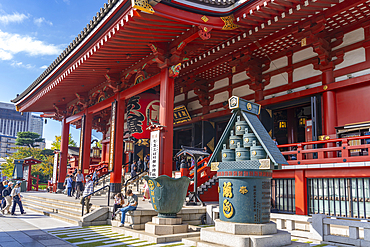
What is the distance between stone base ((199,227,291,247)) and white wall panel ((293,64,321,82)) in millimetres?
7020

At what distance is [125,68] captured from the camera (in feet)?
42.9

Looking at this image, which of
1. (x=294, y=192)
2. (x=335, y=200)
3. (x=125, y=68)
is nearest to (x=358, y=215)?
(x=335, y=200)

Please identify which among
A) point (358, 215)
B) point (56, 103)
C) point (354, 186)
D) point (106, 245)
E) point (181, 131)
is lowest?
point (106, 245)

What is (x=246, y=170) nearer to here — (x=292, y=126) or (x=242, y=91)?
(x=242, y=91)

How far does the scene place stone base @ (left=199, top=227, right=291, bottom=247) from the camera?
5039 mm

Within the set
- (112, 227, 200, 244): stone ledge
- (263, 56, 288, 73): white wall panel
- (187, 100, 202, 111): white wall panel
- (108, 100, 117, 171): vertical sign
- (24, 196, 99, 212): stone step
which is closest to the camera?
(112, 227, 200, 244): stone ledge

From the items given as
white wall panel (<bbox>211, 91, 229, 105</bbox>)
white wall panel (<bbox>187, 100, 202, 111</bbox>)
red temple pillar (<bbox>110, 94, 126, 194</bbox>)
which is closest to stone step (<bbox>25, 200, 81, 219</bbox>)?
red temple pillar (<bbox>110, 94, 126, 194</bbox>)

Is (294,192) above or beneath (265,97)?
beneath

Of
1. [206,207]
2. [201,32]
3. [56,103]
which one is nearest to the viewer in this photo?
[201,32]

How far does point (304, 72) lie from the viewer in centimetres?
1096

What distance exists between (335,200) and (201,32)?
630 cm

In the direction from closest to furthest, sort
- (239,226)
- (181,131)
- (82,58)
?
(239,226) < (82,58) < (181,131)

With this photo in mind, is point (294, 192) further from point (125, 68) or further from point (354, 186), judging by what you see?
point (125, 68)

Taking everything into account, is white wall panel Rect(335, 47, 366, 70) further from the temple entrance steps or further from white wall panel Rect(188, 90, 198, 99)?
the temple entrance steps
